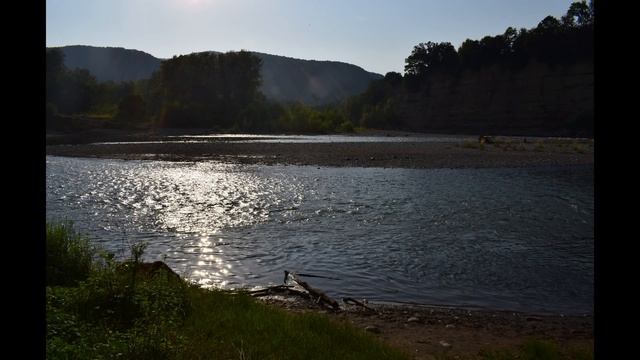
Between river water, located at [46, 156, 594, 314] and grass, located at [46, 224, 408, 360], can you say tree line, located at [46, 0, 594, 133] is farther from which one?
grass, located at [46, 224, 408, 360]

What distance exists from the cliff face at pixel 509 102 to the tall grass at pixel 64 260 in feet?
374

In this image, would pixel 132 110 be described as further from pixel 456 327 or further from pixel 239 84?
pixel 456 327

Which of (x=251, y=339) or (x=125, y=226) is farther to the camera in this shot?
(x=125, y=226)

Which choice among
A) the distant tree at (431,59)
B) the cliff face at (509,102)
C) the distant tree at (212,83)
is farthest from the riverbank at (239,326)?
the distant tree at (431,59)

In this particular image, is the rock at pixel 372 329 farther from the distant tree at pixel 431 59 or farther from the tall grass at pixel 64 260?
the distant tree at pixel 431 59

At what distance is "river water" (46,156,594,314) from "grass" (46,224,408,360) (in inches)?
109

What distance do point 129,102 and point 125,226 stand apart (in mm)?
120743

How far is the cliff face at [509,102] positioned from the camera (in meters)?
122

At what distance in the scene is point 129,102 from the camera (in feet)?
427

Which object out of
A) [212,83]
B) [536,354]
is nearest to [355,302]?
[536,354]

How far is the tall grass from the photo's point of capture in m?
9.65

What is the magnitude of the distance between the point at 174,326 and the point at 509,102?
138048mm
